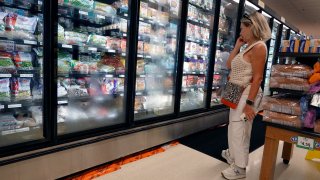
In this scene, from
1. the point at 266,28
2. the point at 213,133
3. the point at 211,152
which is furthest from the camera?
the point at 213,133

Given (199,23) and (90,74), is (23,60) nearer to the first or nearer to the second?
(90,74)

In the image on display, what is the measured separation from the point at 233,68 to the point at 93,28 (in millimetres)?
1674

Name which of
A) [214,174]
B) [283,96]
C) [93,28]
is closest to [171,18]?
[93,28]

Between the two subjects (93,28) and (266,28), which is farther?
(93,28)

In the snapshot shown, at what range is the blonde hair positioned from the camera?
2.25 m

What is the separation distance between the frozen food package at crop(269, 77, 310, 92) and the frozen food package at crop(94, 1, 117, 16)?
1.88 m

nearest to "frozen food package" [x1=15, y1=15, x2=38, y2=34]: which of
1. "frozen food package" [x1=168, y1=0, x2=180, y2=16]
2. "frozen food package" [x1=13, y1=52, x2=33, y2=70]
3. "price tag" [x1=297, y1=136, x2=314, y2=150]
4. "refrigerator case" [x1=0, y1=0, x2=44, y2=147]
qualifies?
"refrigerator case" [x1=0, y1=0, x2=44, y2=147]

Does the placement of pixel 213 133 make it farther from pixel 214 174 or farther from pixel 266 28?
pixel 266 28

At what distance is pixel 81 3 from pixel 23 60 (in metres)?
0.83

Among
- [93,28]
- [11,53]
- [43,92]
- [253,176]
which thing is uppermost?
[93,28]

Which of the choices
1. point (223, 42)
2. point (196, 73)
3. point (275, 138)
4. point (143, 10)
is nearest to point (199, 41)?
point (196, 73)

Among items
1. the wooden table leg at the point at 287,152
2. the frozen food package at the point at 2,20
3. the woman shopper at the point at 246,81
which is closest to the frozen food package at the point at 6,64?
the frozen food package at the point at 2,20

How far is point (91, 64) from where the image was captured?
269cm

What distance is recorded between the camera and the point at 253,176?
256cm
